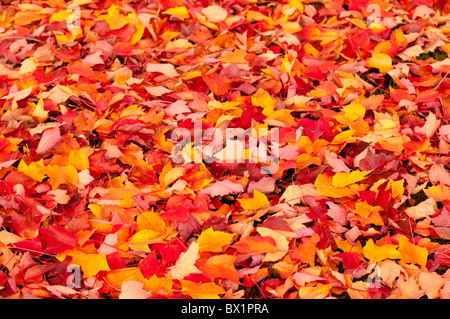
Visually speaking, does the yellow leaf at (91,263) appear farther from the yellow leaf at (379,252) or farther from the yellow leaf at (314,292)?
the yellow leaf at (379,252)

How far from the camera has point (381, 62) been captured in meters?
2.16

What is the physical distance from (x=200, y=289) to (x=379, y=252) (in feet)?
1.75

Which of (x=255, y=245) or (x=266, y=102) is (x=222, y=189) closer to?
(x=255, y=245)

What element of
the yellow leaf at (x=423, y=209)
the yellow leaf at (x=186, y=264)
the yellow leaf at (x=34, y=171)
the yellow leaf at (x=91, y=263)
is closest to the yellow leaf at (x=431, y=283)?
the yellow leaf at (x=423, y=209)

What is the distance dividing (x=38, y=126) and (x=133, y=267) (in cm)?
75

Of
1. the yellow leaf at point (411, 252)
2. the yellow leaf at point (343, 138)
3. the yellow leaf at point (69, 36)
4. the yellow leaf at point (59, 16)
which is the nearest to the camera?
the yellow leaf at point (411, 252)

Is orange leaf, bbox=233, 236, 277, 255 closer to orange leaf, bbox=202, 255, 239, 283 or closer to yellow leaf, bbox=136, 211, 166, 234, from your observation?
orange leaf, bbox=202, 255, 239, 283

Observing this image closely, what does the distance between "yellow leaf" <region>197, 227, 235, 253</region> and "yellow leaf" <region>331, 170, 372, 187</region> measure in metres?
0.41

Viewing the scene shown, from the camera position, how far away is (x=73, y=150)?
176cm

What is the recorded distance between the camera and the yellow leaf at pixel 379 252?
1461 mm

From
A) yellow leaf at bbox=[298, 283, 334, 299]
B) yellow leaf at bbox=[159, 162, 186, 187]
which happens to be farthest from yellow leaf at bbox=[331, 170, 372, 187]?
yellow leaf at bbox=[159, 162, 186, 187]

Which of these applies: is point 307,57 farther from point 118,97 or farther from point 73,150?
point 73,150

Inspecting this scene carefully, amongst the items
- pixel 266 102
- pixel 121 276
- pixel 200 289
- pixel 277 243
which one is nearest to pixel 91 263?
pixel 121 276

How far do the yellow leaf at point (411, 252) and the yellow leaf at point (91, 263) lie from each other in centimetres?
84
